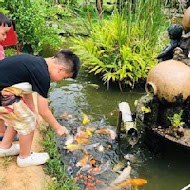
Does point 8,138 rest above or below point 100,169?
above

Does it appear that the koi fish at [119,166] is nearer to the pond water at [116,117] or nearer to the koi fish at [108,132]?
the pond water at [116,117]

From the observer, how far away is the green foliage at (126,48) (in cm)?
641

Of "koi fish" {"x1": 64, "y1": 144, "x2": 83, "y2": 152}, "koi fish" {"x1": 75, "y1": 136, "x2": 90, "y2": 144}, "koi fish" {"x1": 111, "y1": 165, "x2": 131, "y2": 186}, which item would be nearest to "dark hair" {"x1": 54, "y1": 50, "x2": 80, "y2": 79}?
"koi fish" {"x1": 111, "y1": 165, "x2": 131, "y2": 186}

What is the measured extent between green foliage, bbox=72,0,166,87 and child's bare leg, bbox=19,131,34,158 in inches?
116

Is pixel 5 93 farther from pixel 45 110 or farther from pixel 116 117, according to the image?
pixel 116 117

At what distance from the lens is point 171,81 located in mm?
4000

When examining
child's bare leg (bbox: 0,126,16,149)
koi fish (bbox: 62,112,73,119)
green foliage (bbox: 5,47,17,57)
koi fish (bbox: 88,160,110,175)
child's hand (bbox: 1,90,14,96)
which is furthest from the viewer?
green foliage (bbox: 5,47,17,57)

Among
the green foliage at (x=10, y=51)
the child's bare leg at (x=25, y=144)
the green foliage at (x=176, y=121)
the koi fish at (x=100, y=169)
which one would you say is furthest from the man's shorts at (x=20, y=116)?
the green foliage at (x=10, y=51)

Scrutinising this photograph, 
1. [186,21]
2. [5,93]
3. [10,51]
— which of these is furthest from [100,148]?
[10,51]

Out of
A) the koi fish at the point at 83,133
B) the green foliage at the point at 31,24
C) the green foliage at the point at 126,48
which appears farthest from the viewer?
the green foliage at the point at 31,24

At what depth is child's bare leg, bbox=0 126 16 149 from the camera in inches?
149

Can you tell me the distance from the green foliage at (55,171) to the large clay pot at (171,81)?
4.69 ft

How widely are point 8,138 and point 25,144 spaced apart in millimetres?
302

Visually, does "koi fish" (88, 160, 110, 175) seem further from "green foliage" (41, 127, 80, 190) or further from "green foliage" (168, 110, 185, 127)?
"green foliage" (168, 110, 185, 127)
